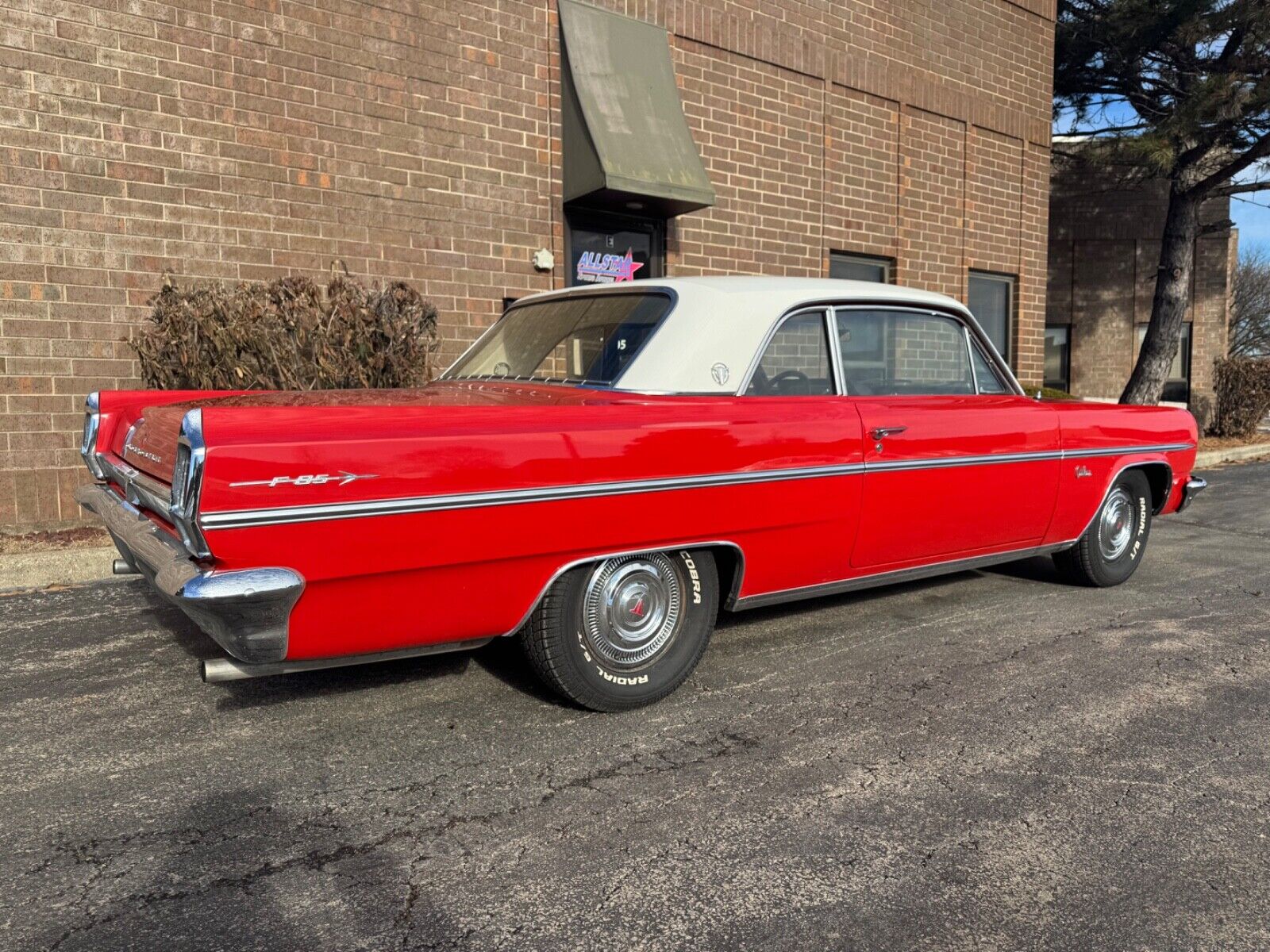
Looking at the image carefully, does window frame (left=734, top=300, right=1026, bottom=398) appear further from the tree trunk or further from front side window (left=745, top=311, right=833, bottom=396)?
the tree trunk

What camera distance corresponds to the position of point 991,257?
486 inches

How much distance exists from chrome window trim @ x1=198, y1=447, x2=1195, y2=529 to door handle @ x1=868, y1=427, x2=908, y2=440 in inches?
4.2

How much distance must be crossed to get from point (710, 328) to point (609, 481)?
2.85 feet

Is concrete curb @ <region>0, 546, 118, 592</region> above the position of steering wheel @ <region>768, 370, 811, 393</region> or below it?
below

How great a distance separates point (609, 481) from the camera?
2.93 m

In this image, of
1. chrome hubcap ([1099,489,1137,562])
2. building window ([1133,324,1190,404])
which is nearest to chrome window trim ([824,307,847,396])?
chrome hubcap ([1099,489,1137,562])

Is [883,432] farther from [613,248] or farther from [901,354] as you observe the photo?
[613,248]

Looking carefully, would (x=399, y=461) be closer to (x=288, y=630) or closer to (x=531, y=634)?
(x=288, y=630)

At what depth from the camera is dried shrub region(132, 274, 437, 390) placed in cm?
610

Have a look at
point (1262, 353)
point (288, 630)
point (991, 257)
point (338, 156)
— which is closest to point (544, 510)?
point (288, 630)

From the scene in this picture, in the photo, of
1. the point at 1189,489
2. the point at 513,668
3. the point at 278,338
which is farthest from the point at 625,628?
the point at 278,338

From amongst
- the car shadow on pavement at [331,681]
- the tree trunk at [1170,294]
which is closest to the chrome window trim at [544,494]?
the car shadow on pavement at [331,681]

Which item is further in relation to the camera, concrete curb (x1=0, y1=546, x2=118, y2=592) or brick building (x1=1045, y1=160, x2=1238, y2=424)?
brick building (x1=1045, y1=160, x2=1238, y2=424)

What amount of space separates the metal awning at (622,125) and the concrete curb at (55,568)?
478 cm
